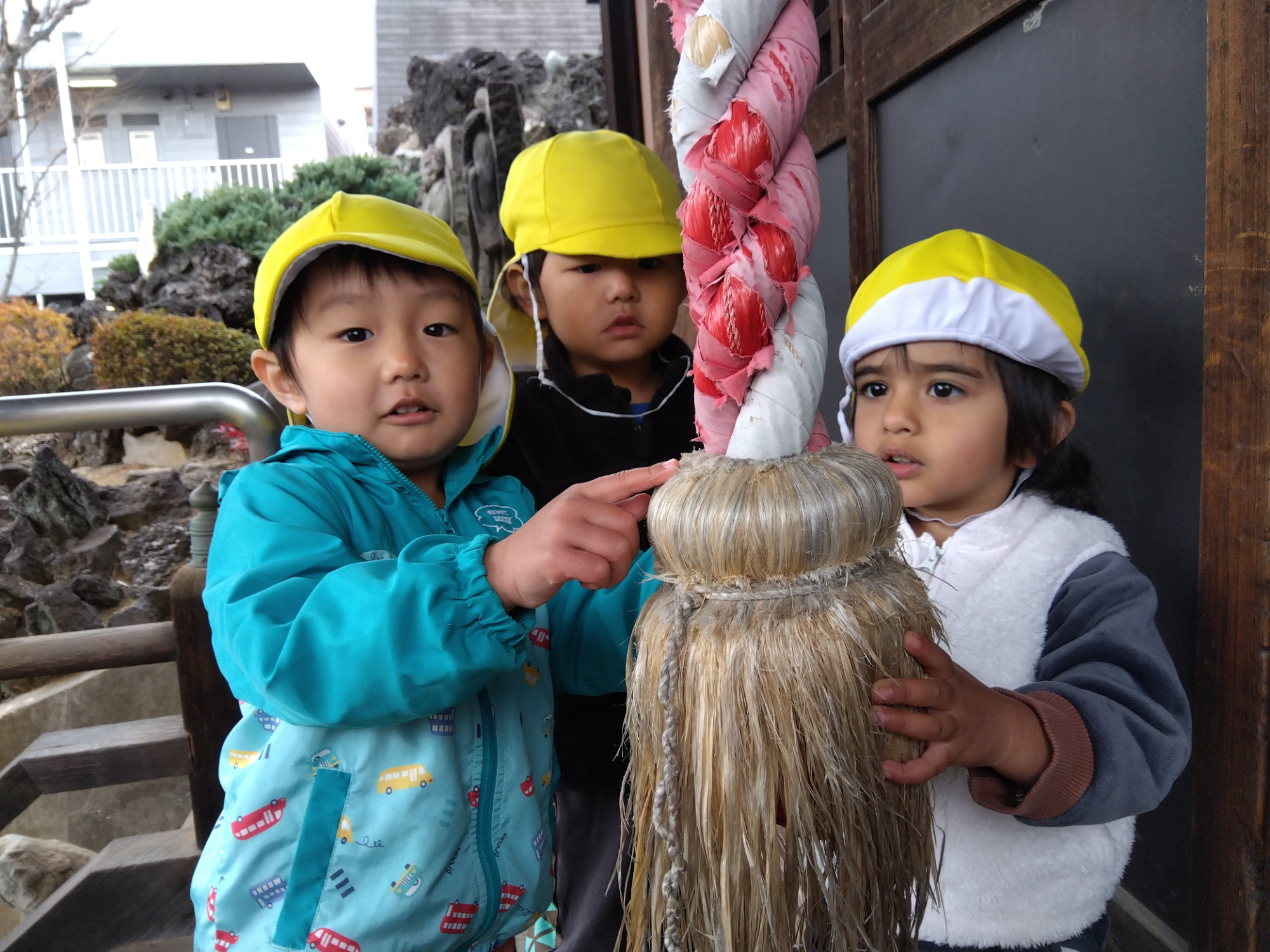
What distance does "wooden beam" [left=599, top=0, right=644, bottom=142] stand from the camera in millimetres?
4426

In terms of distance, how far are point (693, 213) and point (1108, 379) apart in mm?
1210

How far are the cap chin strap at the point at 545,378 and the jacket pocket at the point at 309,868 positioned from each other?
2.90 feet

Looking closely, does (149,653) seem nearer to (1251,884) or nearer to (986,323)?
(986,323)

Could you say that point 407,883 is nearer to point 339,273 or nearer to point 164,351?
point 339,273

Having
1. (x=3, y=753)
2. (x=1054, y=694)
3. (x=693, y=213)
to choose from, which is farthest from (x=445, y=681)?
(x=3, y=753)

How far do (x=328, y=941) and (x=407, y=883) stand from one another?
128 mm

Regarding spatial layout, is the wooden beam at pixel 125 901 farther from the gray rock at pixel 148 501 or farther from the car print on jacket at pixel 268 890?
the gray rock at pixel 148 501

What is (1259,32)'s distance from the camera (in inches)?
40.4

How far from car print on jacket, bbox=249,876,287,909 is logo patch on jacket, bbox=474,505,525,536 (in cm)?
57

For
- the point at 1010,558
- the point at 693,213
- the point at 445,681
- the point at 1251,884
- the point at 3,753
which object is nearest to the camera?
the point at 693,213

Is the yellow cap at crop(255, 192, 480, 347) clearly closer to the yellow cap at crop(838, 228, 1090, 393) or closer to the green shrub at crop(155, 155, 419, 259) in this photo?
the yellow cap at crop(838, 228, 1090, 393)

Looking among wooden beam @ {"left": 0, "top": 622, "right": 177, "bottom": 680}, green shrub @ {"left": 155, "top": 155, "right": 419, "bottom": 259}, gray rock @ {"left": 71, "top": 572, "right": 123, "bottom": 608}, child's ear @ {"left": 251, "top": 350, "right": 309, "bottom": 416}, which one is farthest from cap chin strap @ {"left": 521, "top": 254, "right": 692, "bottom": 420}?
green shrub @ {"left": 155, "top": 155, "right": 419, "bottom": 259}

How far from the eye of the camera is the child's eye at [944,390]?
1.27m

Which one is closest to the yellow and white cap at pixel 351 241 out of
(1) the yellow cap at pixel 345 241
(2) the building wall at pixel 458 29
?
(1) the yellow cap at pixel 345 241
